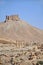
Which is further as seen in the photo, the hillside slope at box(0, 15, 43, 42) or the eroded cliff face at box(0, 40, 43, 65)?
the hillside slope at box(0, 15, 43, 42)

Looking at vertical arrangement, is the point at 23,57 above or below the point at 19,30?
above

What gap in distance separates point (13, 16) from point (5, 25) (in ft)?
20.5

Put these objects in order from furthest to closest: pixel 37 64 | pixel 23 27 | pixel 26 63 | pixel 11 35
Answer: pixel 23 27, pixel 11 35, pixel 26 63, pixel 37 64

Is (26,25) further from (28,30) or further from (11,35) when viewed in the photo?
(11,35)

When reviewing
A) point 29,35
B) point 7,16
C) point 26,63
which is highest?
point 26,63

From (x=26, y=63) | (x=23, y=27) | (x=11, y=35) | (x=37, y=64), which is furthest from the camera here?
(x=23, y=27)

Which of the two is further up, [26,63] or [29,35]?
[26,63]

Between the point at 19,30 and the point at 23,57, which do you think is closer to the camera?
the point at 23,57

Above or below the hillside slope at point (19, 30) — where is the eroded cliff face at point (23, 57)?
above

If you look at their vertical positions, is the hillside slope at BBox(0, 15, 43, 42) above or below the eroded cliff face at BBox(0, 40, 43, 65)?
below

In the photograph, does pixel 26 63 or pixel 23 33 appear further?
pixel 23 33

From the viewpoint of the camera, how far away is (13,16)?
313ft

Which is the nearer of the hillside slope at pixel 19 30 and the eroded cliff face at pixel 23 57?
the eroded cliff face at pixel 23 57

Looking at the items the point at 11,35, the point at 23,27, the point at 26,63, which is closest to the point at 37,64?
the point at 26,63
